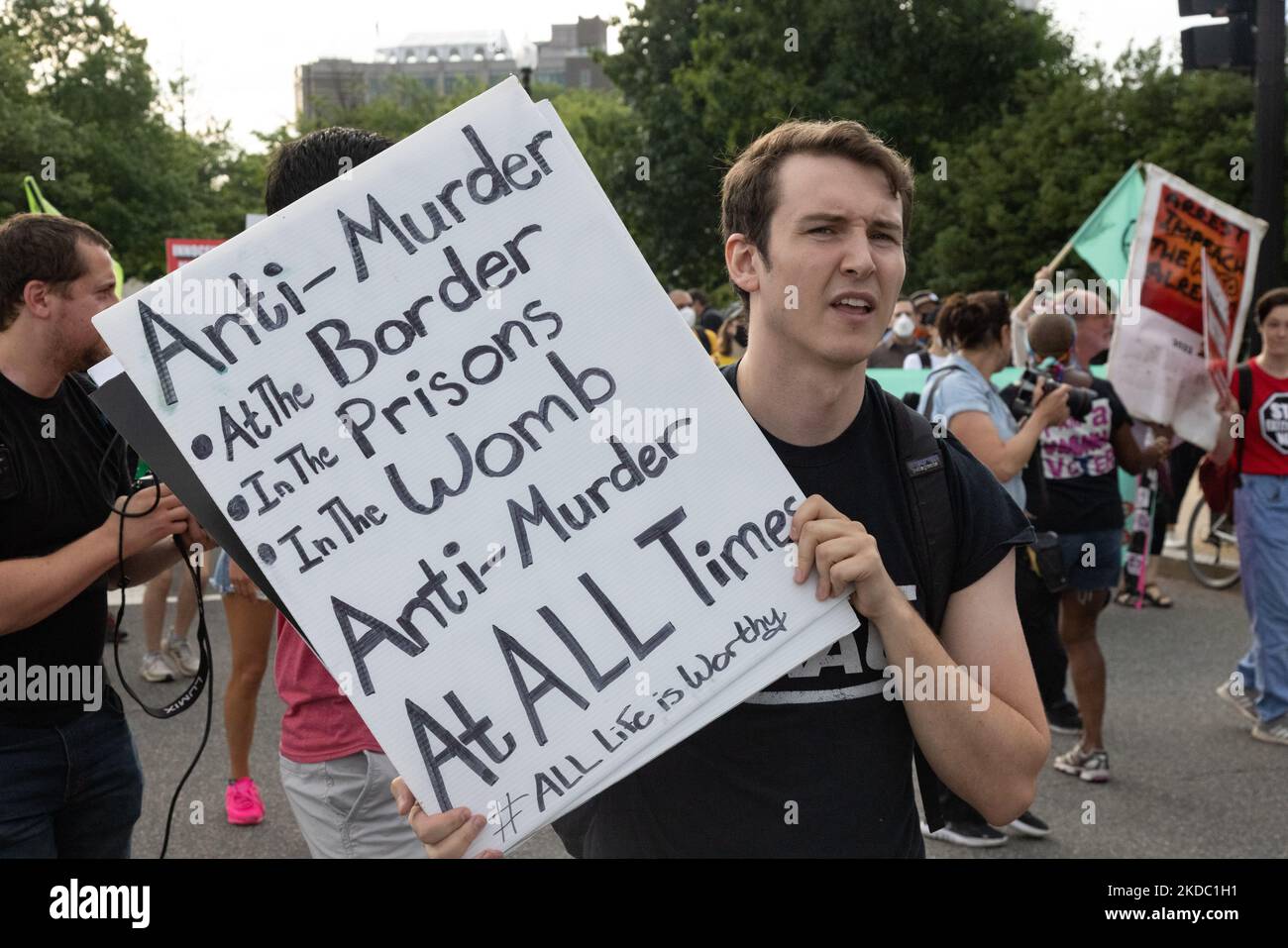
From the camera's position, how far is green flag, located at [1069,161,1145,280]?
8.28 metres

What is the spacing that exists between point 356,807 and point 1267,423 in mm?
5217

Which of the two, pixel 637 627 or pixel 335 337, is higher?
pixel 335 337

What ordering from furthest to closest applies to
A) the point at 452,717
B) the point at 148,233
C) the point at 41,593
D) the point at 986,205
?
the point at 148,233, the point at 986,205, the point at 41,593, the point at 452,717

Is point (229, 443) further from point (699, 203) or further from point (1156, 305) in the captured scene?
point (699, 203)

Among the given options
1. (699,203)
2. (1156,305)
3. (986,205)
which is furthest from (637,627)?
(699,203)

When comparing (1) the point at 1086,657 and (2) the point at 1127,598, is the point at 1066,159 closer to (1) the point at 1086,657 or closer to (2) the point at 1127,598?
(2) the point at 1127,598

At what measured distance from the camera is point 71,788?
2.78 meters

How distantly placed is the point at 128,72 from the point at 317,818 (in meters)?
38.9

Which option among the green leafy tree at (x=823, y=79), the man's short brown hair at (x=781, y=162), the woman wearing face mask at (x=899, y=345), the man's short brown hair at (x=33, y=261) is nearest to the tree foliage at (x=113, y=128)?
the green leafy tree at (x=823, y=79)

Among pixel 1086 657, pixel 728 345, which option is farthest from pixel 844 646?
pixel 728 345

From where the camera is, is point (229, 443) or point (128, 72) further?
point (128, 72)

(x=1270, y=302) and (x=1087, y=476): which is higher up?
(x=1270, y=302)

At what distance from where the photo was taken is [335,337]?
1.79m

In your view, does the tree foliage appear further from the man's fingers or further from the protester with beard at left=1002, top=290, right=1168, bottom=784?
the man's fingers
